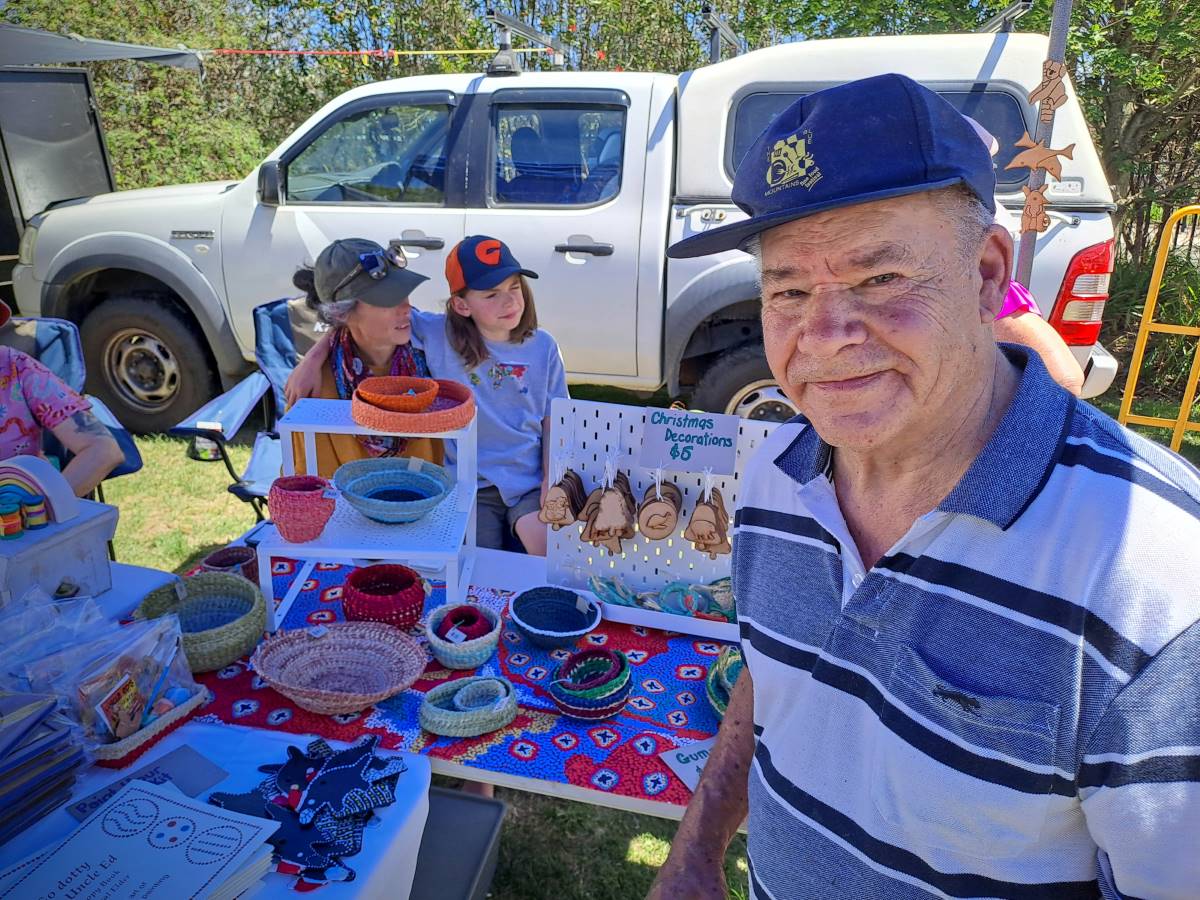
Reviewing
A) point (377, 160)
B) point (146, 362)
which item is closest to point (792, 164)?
point (377, 160)

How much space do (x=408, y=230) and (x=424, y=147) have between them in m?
0.55

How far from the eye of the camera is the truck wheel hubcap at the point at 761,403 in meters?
4.72

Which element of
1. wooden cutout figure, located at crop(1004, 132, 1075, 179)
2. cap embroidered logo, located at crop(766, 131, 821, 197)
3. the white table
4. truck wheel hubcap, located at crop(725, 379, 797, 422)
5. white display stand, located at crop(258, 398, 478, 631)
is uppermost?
cap embroidered logo, located at crop(766, 131, 821, 197)

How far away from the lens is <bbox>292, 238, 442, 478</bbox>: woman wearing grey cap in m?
2.82

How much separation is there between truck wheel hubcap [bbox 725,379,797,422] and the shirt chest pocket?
12.3ft

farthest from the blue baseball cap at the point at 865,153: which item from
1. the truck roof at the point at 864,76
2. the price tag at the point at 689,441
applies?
the truck roof at the point at 864,76

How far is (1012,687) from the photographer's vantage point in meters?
0.94

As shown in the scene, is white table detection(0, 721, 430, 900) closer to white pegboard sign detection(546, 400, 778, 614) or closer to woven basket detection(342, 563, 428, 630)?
woven basket detection(342, 563, 428, 630)

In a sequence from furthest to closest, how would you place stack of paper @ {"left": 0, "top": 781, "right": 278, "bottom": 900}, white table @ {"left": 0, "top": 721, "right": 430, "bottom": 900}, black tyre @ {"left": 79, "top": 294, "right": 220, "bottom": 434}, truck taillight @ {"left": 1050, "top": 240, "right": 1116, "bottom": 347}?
black tyre @ {"left": 79, "top": 294, "right": 220, "bottom": 434} < truck taillight @ {"left": 1050, "top": 240, "right": 1116, "bottom": 347} < white table @ {"left": 0, "top": 721, "right": 430, "bottom": 900} < stack of paper @ {"left": 0, "top": 781, "right": 278, "bottom": 900}

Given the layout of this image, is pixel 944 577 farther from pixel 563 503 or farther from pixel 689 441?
pixel 563 503

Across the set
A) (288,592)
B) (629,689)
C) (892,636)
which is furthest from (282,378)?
(892,636)

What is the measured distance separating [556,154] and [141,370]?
320 cm

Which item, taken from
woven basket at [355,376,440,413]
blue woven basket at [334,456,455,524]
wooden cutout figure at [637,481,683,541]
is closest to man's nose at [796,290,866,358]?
wooden cutout figure at [637,481,683,541]

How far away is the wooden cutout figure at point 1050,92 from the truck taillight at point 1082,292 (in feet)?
5.07
